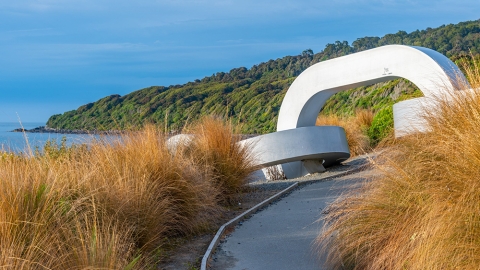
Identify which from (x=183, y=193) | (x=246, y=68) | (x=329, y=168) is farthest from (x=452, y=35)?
(x=183, y=193)

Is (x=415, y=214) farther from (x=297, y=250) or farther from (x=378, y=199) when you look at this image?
(x=297, y=250)

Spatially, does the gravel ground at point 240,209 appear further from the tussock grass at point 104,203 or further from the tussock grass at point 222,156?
the tussock grass at point 222,156

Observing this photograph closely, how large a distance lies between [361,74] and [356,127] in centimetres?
549

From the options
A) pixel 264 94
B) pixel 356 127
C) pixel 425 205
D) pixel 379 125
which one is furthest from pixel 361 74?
pixel 264 94

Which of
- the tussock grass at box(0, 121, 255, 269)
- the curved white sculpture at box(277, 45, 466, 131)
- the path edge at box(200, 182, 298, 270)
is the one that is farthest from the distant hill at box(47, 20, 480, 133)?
the tussock grass at box(0, 121, 255, 269)

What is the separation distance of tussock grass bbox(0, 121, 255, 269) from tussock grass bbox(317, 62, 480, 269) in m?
1.78

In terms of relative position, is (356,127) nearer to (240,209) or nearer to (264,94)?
(240,209)

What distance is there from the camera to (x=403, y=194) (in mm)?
4250

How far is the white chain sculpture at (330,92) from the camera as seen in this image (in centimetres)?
1080

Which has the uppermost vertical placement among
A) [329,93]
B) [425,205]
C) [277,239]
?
[329,93]

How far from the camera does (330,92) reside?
12.6 metres

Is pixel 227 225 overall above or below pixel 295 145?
below

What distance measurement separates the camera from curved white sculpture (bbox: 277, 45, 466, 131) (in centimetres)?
1056

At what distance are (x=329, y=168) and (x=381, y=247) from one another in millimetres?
8674
